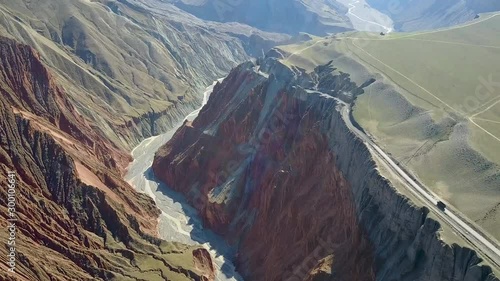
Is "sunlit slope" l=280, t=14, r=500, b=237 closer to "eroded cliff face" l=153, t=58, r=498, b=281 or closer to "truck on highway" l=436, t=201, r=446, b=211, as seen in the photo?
"truck on highway" l=436, t=201, r=446, b=211

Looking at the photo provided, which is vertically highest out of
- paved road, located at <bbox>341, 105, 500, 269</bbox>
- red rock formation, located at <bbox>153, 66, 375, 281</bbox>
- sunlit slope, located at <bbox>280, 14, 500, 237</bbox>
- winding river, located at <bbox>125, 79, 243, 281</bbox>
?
sunlit slope, located at <bbox>280, 14, 500, 237</bbox>

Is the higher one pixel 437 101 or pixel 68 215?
pixel 437 101

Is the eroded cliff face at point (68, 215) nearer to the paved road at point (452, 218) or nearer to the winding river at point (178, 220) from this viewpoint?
the winding river at point (178, 220)

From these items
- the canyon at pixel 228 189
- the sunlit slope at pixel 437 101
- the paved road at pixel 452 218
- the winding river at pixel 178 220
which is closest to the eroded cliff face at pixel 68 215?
the canyon at pixel 228 189

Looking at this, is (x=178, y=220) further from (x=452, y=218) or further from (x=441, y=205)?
(x=452, y=218)

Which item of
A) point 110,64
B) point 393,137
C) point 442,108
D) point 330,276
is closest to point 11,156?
point 330,276

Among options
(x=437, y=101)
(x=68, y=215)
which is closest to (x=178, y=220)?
(x=68, y=215)

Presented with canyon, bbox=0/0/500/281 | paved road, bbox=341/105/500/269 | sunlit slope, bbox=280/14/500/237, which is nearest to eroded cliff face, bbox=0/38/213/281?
canyon, bbox=0/0/500/281
